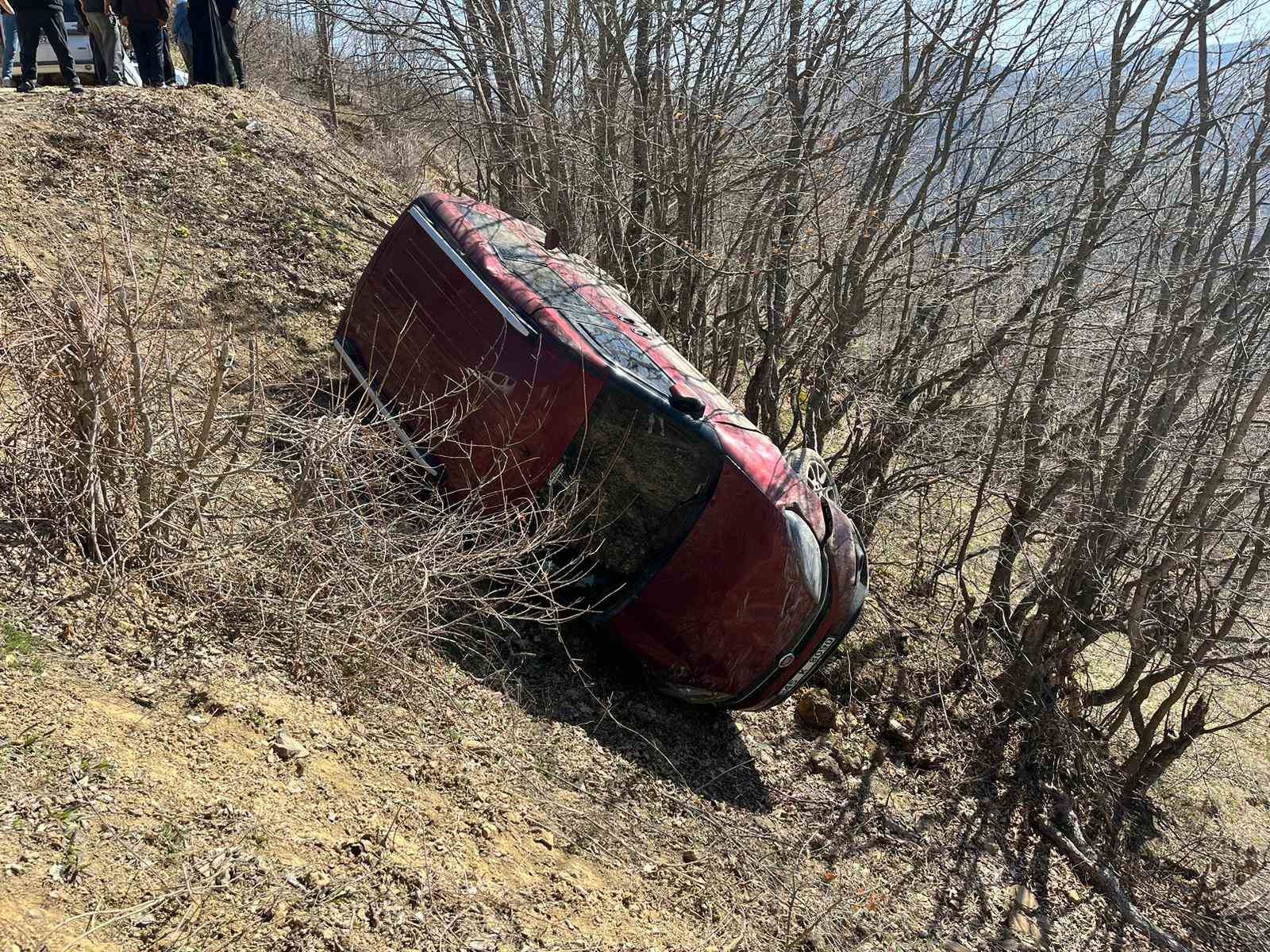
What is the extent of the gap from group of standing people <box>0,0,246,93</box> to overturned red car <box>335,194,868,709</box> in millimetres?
6443

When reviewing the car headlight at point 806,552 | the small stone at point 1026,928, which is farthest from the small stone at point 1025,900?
the car headlight at point 806,552

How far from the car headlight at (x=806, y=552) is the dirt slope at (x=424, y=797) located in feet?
4.55

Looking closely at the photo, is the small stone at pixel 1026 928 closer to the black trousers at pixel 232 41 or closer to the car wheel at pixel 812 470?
the car wheel at pixel 812 470

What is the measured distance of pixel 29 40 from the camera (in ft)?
29.2

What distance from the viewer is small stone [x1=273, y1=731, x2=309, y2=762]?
3598mm

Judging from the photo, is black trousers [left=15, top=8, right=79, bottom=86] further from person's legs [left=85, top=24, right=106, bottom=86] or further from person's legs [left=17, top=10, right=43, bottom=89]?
person's legs [left=85, top=24, right=106, bottom=86]

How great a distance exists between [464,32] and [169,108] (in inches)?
131

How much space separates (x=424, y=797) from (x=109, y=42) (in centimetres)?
1042

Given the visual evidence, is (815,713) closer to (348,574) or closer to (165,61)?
(348,574)

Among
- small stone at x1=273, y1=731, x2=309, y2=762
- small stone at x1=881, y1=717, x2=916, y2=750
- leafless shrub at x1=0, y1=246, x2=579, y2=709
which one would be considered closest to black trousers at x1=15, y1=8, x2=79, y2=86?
leafless shrub at x1=0, y1=246, x2=579, y2=709

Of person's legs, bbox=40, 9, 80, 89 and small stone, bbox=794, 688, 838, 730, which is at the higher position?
person's legs, bbox=40, 9, 80, 89

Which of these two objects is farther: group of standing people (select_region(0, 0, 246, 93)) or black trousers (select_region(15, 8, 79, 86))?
group of standing people (select_region(0, 0, 246, 93))

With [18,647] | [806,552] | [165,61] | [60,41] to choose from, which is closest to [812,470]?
[806,552]

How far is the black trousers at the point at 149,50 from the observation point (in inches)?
384
